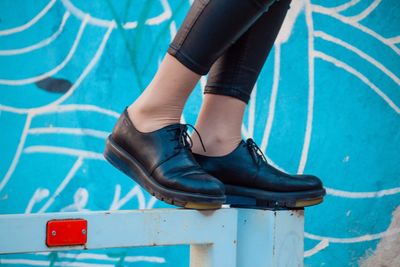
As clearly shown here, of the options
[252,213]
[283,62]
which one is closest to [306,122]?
[283,62]

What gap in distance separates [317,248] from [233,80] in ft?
5.75

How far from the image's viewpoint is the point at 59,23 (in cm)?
294

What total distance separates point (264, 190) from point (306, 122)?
1615 millimetres

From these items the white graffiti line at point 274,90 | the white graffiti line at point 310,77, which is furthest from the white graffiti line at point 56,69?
the white graffiti line at point 310,77

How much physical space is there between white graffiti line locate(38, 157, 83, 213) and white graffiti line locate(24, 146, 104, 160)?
0.03 metres

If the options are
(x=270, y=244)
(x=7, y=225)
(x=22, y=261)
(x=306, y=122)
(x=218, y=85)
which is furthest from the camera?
(x=306, y=122)

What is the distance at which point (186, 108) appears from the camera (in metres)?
2.98

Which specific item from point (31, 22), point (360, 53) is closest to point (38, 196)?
point (31, 22)

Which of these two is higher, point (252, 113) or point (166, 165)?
point (252, 113)

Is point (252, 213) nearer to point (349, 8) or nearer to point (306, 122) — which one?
Result: point (306, 122)

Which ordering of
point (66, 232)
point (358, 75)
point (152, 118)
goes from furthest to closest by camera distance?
point (358, 75), point (152, 118), point (66, 232)

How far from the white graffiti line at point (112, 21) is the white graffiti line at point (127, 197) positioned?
2.61 ft

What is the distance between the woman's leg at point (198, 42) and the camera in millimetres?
1274

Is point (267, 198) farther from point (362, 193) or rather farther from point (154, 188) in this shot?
point (362, 193)
